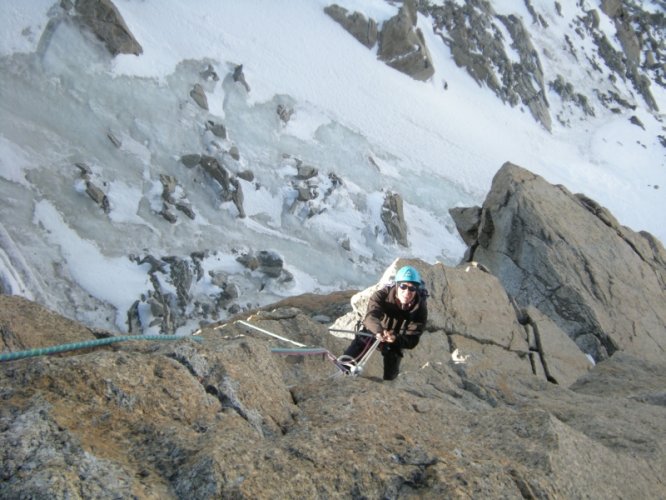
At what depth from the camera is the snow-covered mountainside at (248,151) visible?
17844 millimetres

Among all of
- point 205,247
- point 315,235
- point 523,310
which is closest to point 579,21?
point 315,235

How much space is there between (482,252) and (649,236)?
4053 mm

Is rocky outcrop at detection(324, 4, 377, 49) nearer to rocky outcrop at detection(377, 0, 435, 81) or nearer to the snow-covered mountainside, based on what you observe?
the snow-covered mountainside

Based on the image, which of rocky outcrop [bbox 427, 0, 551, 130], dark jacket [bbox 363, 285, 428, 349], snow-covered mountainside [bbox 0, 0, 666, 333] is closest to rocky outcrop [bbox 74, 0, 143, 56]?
snow-covered mountainside [bbox 0, 0, 666, 333]

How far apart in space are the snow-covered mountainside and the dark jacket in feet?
35.6

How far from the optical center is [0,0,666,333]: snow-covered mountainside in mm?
17844

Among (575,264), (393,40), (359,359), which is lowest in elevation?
(359,359)

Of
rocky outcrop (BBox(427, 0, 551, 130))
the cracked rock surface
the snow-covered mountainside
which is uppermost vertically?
rocky outcrop (BBox(427, 0, 551, 130))

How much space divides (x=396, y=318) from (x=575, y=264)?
311 inches

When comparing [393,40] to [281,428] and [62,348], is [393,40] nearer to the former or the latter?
[62,348]

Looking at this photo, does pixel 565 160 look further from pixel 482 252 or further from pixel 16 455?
pixel 16 455

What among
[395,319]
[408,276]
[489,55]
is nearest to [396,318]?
[395,319]

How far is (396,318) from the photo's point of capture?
6.19 meters

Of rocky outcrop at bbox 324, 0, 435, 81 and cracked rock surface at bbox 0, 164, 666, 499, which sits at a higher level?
rocky outcrop at bbox 324, 0, 435, 81
